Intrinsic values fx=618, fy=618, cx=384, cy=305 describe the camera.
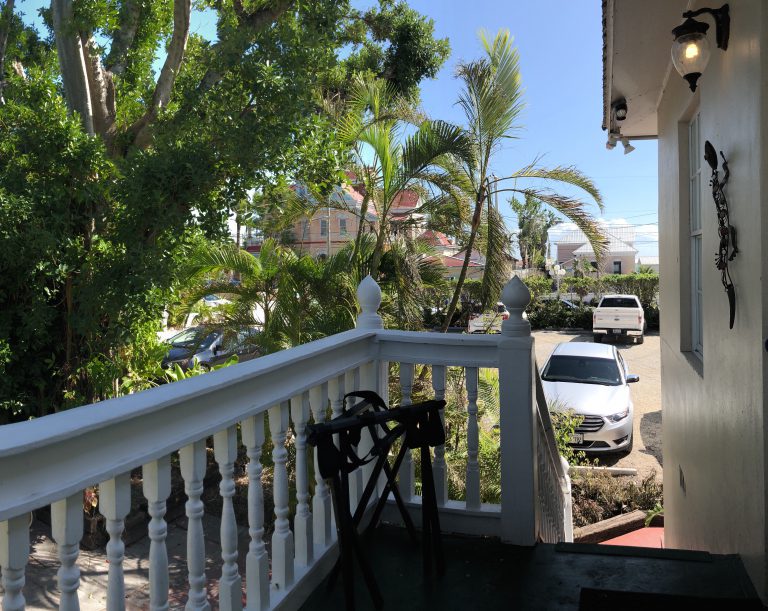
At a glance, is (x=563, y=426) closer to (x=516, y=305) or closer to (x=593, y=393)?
(x=593, y=393)

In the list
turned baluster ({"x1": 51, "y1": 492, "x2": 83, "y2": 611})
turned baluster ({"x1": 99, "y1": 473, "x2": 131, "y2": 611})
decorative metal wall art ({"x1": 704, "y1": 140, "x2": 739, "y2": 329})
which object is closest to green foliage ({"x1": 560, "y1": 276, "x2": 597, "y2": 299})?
decorative metal wall art ({"x1": 704, "y1": 140, "x2": 739, "y2": 329})

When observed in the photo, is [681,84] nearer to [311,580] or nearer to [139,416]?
[311,580]

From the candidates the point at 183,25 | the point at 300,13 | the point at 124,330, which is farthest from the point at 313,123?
the point at 124,330

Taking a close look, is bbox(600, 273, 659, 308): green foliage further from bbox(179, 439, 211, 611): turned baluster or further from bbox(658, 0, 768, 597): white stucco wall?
bbox(179, 439, 211, 611): turned baluster

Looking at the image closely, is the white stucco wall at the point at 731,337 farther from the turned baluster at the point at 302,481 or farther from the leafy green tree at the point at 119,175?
the leafy green tree at the point at 119,175

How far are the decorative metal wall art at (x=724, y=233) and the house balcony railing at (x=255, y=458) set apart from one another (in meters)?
0.93

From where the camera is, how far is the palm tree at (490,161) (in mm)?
7648

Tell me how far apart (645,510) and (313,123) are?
5.96 meters

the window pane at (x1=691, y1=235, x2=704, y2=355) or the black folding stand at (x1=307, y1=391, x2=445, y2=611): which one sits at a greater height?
the window pane at (x1=691, y1=235, x2=704, y2=355)

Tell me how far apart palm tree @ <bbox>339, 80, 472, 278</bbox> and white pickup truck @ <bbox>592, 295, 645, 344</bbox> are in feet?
55.3

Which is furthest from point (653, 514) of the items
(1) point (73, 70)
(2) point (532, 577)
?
(1) point (73, 70)

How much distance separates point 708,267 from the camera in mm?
3566

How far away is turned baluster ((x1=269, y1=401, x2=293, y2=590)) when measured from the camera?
215 centimetres

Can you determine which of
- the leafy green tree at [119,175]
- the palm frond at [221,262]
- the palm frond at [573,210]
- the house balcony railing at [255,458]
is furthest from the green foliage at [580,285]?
the house balcony railing at [255,458]
